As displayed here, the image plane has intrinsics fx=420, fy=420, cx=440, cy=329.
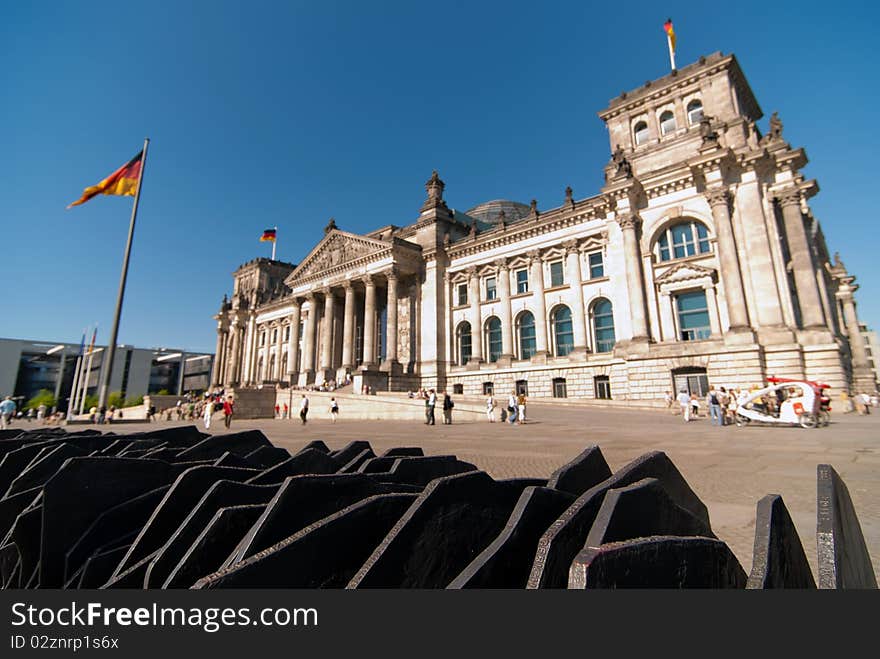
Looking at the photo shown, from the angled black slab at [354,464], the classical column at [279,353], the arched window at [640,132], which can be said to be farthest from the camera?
the classical column at [279,353]

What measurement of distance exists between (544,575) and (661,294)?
29.9 meters

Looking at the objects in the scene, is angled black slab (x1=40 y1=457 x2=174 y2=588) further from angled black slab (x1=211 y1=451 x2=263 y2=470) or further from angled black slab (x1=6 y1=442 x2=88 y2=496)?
angled black slab (x1=6 y1=442 x2=88 y2=496)

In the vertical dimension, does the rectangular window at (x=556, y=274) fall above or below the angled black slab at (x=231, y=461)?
above

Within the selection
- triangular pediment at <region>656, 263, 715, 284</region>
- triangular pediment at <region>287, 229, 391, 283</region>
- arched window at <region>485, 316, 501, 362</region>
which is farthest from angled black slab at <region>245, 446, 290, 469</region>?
triangular pediment at <region>287, 229, 391, 283</region>

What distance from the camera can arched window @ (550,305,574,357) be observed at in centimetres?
3231

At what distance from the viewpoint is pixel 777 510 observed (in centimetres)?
112

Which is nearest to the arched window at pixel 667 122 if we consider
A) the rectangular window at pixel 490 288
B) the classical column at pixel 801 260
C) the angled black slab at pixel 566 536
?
the classical column at pixel 801 260

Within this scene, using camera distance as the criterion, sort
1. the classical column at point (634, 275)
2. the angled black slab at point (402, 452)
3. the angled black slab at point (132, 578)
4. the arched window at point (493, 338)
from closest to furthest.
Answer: the angled black slab at point (132, 578)
the angled black slab at point (402, 452)
the classical column at point (634, 275)
the arched window at point (493, 338)

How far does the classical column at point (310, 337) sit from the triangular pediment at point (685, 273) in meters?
33.6

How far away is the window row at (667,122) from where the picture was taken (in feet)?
100

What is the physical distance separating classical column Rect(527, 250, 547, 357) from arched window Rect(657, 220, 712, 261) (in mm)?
8856

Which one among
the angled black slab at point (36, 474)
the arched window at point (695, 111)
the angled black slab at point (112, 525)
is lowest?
the angled black slab at point (112, 525)

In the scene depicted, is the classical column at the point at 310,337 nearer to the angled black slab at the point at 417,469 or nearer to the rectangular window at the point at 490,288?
the rectangular window at the point at 490,288
